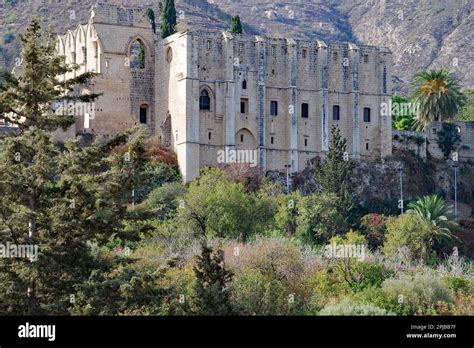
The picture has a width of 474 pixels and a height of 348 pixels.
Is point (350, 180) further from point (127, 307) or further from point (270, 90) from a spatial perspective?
point (127, 307)

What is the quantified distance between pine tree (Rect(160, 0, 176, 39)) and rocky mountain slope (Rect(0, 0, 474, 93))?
132 ft

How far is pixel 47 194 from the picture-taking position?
44281 millimetres

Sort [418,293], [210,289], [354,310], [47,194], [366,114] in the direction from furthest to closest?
[366,114]
[418,293]
[354,310]
[210,289]
[47,194]

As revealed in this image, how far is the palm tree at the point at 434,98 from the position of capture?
277 ft

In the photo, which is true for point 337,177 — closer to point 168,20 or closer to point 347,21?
point 168,20

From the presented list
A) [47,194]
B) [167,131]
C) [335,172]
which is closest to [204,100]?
[167,131]

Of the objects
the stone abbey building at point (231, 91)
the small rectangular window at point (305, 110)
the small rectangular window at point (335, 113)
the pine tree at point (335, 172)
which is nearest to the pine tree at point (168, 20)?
the stone abbey building at point (231, 91)

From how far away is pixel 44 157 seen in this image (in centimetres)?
4372

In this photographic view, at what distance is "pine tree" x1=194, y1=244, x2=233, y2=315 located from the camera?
4559 cm

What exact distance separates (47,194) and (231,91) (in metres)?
32.4
